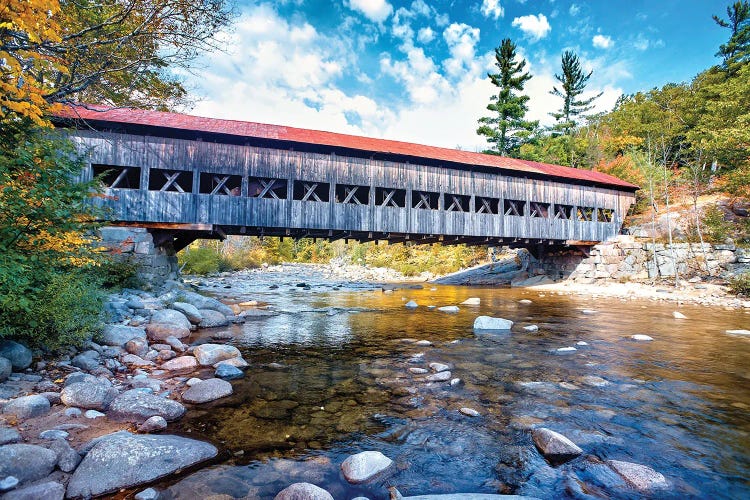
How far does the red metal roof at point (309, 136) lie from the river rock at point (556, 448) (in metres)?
12.0

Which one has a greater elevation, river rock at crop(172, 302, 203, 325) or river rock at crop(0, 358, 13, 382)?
river rock at crop(0, 358, 13, 382)

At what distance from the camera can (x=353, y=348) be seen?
20.5 feet

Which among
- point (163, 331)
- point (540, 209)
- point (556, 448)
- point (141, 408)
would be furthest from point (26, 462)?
point (540, 209)

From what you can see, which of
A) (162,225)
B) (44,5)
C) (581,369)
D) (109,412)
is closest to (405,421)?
(109,412)

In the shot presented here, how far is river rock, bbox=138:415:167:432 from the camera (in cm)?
301

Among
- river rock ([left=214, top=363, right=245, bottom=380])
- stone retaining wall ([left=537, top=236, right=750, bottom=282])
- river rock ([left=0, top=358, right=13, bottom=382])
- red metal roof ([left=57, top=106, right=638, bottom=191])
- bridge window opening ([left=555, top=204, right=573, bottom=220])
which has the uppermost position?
red metal roof ([left=57, top=106, right=638, bottom=191])

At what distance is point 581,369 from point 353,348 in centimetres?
373

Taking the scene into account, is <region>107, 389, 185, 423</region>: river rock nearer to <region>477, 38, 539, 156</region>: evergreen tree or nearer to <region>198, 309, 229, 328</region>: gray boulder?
<region>198, 309, 229, 328</region>: gray boulder

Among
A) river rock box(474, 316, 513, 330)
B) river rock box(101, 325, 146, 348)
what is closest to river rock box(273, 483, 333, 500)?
river rock box(101, 325, 146, 348)

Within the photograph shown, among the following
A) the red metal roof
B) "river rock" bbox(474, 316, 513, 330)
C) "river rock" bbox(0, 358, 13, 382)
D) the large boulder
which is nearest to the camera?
"river rock" bbox(0, 358, 13, 382)

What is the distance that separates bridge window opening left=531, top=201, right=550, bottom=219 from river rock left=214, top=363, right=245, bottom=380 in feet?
55.9

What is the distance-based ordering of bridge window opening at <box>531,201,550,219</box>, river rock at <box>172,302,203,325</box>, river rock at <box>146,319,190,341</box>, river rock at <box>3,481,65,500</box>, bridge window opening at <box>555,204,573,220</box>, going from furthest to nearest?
1. bridge window opening at <box>555,204,573,220</box>
2. bridge window opening at <box>531,201,550,219</box>
3. river rock at <box>172,302,203,325</box>
4. river rock at <box>146,319,190,341</box>
5. river rock at <box>3,481,65,500</box>

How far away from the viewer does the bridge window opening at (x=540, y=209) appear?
695 inches

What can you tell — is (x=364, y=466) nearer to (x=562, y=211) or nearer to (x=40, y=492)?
(x=40, y=492)
